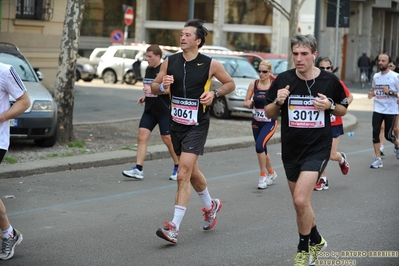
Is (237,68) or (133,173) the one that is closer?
(133,173)

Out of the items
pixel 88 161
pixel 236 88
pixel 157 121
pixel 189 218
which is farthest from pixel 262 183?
pixel 236 88

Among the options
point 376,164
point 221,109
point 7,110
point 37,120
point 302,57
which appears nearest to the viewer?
point 302,57

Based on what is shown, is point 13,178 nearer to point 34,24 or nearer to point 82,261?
point 82,261

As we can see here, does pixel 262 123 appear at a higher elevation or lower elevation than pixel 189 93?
lower

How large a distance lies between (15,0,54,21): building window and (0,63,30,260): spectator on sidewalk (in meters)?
17.7

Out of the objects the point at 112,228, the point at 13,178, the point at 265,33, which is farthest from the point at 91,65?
the point at 112,228

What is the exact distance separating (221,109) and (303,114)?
15.0 meters

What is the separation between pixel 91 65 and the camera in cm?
3559

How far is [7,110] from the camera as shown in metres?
6.55

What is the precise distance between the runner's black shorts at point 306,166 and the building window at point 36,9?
18450 millimetres

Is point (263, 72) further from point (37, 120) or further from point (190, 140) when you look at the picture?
point (37, 120)

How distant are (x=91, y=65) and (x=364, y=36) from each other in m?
21.2

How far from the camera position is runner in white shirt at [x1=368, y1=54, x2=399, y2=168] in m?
13.4

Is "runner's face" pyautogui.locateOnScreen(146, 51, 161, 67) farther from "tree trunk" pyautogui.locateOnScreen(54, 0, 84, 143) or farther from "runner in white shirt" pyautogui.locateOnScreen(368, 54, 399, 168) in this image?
"runner in white shirt" pyautogui.locateOnScreen(368, 54, 399, 168)
